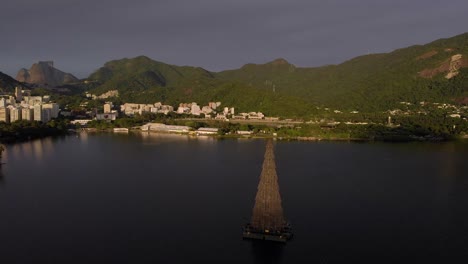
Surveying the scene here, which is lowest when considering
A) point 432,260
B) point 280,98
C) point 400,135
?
point 432,260

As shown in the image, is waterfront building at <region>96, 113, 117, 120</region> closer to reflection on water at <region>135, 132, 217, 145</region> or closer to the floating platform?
reflection on water at <region>135, 132, 217, 145</region>

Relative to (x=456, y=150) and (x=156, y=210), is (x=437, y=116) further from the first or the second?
(x=156, y=210)

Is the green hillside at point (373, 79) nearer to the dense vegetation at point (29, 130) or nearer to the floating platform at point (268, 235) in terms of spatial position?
the dense vegetation at point (29, 130)

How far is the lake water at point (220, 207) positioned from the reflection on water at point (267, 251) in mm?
12

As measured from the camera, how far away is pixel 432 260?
542 cm

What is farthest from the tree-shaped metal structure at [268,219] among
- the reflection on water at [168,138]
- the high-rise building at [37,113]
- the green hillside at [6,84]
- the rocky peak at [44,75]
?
the rocky peak at [44,75]

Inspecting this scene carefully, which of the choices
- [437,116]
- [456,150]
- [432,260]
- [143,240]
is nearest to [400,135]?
[456,150]

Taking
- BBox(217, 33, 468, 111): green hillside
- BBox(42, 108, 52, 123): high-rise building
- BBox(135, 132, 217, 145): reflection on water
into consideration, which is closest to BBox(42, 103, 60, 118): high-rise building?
BBox(42, 108, 52, 123): high-rise building

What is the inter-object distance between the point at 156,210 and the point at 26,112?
50.8 feet

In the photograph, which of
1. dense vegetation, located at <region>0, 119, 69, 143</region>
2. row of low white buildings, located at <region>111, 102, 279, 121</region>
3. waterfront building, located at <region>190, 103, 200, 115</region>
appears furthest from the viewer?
waterfront building, located at <region>190, 103, 200, 115</region>

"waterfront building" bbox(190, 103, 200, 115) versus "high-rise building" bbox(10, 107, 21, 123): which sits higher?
"waterfront building" bbox(190, 103, 200, 115)

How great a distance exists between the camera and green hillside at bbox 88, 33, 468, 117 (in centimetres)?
2609

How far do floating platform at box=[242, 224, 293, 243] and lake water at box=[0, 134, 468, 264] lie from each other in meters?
0.11

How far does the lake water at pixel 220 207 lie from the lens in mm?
5594
